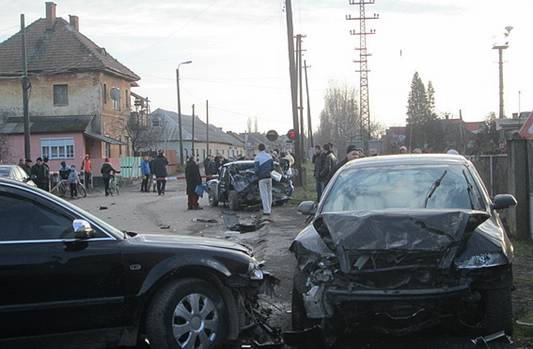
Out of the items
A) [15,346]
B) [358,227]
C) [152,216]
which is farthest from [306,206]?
[152,216]

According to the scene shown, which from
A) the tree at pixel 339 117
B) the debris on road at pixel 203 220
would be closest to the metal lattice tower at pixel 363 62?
the tree at pixel 339 117

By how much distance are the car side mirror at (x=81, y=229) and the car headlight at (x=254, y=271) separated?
1.41m

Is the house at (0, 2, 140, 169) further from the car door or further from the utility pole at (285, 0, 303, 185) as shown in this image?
the car door

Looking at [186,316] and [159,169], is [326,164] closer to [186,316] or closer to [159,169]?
[159,169]

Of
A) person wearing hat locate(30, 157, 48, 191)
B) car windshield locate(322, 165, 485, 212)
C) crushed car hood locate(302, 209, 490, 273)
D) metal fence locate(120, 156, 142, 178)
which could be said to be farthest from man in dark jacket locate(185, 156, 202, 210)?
metal fence locate(120, 156, 142, 178)

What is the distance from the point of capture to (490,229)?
5.69 meters

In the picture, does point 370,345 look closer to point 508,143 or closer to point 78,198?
point 508,143

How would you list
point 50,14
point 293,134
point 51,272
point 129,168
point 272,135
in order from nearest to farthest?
point 51,272 → point 293,134 → point 272,135 → point 129,168 → point 50,14

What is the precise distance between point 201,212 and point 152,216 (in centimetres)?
184

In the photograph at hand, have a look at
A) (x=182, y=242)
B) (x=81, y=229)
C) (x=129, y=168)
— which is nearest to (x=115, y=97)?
(x=129, y=168)

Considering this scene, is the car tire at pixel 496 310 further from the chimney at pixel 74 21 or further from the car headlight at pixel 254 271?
the chimney at pixel 74 21

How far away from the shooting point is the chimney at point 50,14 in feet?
162

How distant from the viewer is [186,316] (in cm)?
538

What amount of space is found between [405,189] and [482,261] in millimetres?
1515
